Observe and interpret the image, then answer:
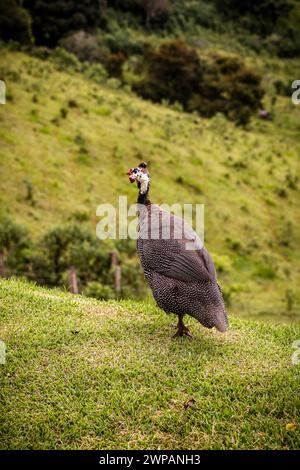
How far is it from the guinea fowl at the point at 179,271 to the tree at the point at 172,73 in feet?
112

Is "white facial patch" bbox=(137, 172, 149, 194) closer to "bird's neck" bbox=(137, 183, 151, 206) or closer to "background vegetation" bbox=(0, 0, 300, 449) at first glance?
"bird's neck" bbox=(137, 183, 151, 206)

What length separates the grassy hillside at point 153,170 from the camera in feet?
66.8

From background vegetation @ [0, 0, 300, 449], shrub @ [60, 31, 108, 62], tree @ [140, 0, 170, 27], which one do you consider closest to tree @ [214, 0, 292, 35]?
background vegetation @ [0, 0, 300, 449]

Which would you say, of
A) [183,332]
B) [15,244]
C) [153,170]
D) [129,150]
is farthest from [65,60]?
[183,332]

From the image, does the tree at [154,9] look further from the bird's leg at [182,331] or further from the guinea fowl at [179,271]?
the bird's leg at [182,331]

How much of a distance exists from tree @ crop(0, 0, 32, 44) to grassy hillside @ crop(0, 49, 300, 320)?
3.39 metres

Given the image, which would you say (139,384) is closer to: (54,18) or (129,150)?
(129,150)

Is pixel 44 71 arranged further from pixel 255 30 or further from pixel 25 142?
pixel 255 30

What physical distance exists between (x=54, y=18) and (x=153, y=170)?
80.1ft

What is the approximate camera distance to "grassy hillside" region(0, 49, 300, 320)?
802 inches

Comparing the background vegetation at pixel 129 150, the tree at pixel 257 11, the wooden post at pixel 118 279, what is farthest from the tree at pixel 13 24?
the tree at pixel 257 11

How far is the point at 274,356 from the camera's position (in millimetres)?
6016

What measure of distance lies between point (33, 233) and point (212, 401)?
46.5 ft

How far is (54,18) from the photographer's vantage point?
4222cm
